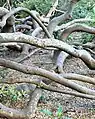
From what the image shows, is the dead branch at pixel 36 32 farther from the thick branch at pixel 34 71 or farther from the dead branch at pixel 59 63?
the thick branch at pixel 34 71

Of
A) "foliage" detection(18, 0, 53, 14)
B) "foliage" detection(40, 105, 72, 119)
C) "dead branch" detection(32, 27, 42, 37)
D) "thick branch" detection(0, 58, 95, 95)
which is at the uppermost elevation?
"thick branch" detection(0, 58, 95, 95)

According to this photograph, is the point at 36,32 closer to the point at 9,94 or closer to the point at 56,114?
the point at 9,94

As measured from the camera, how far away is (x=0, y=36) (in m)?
2.99

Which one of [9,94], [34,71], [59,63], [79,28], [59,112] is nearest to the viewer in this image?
[34,71]

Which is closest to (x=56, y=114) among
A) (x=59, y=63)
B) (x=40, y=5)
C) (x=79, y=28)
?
(x=59, y=63)

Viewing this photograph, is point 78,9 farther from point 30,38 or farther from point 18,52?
point 30,38

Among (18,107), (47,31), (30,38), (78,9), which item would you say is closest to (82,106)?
(18,107)

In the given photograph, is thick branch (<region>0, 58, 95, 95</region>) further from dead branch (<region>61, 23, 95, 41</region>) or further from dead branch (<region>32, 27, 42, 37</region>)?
dead branch (<region>32, 27, 42, 37</region>)

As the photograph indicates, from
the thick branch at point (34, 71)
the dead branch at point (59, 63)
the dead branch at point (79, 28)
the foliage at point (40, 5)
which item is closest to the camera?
the thick branch at point (34, 71)

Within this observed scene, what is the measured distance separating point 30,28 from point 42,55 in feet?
2.82

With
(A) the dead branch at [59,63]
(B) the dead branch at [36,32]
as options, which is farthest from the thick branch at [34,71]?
(B) the dead branch at [36,32]

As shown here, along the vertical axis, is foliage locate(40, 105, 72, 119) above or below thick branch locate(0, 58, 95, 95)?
below

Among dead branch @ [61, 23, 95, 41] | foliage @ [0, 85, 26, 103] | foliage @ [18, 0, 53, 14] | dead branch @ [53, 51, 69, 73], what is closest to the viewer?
foliage @ [0, 85, 26, 103]

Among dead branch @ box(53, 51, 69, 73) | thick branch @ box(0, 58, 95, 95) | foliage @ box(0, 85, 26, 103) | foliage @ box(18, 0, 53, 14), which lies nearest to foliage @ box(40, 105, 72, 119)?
thick branch @ box(0, 58, 95, 95)
